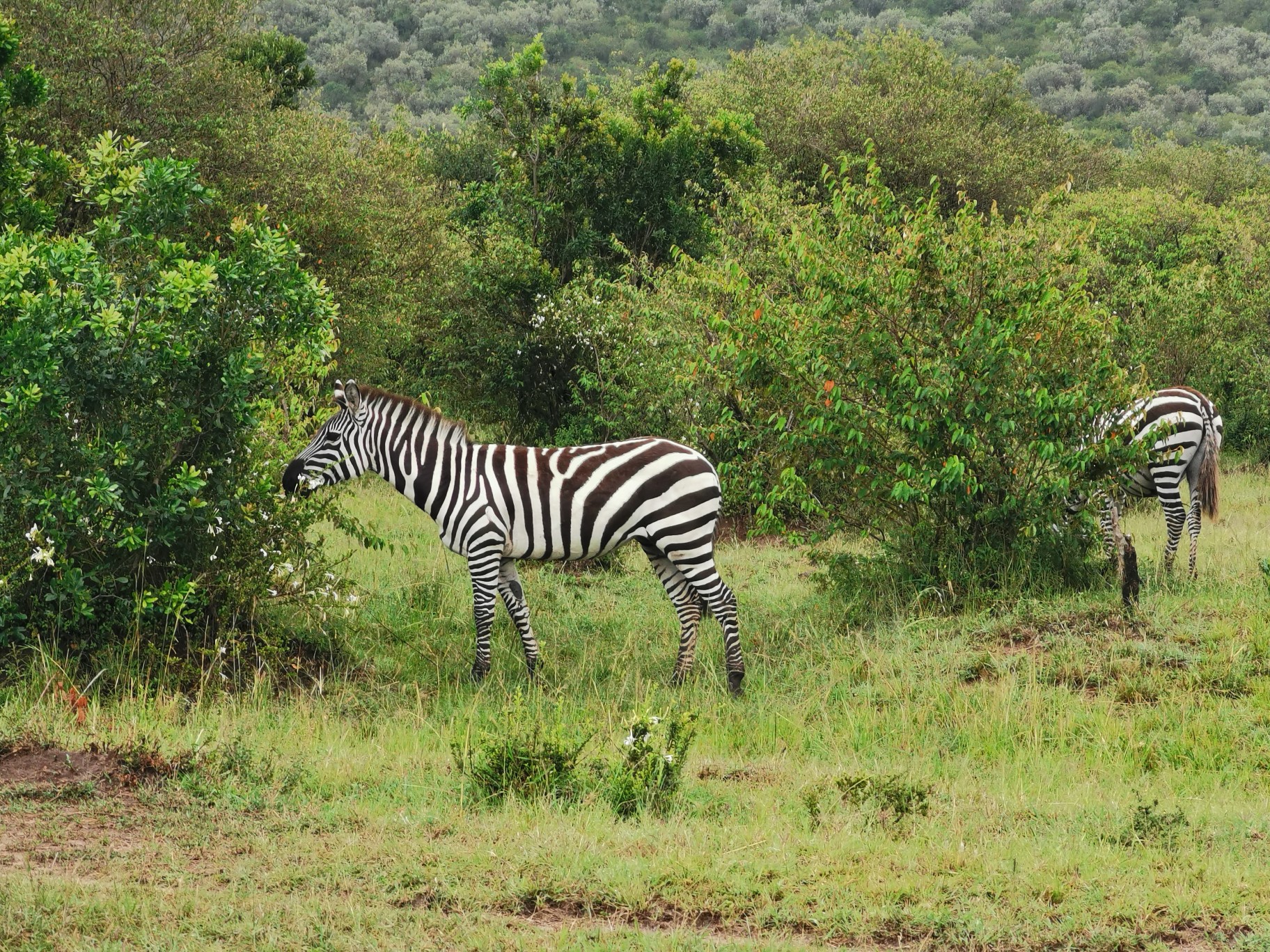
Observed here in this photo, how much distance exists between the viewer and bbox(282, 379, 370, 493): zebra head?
10.6 metres

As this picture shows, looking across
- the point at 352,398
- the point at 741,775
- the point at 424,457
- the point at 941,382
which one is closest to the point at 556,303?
the point at 352,398

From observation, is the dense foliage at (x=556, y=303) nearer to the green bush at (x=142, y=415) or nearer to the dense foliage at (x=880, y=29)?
the green bush at (x=142, y=415)

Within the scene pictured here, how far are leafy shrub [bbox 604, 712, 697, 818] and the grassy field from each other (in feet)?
0.34

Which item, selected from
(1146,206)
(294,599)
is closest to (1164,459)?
(294,599)

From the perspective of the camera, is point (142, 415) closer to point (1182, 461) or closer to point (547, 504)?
point (547, 504)

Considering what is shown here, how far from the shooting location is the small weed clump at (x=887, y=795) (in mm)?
6598

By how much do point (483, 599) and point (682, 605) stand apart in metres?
1.64

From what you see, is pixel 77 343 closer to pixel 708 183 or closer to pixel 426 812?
pixel 426 812

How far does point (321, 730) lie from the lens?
828 cm

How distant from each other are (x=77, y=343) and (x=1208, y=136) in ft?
215

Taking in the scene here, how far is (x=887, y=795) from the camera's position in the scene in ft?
21.9

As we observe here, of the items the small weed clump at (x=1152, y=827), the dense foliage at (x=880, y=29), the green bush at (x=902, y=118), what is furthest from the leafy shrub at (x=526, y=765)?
the dense foliage at (x=880, y=29)

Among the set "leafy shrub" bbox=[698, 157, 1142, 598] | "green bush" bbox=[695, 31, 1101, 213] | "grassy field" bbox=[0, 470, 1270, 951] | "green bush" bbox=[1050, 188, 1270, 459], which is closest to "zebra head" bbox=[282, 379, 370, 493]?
"grassy field" bbox=[0, 470, 1270, 951]

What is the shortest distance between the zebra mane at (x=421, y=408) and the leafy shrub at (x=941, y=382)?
2499 mm
